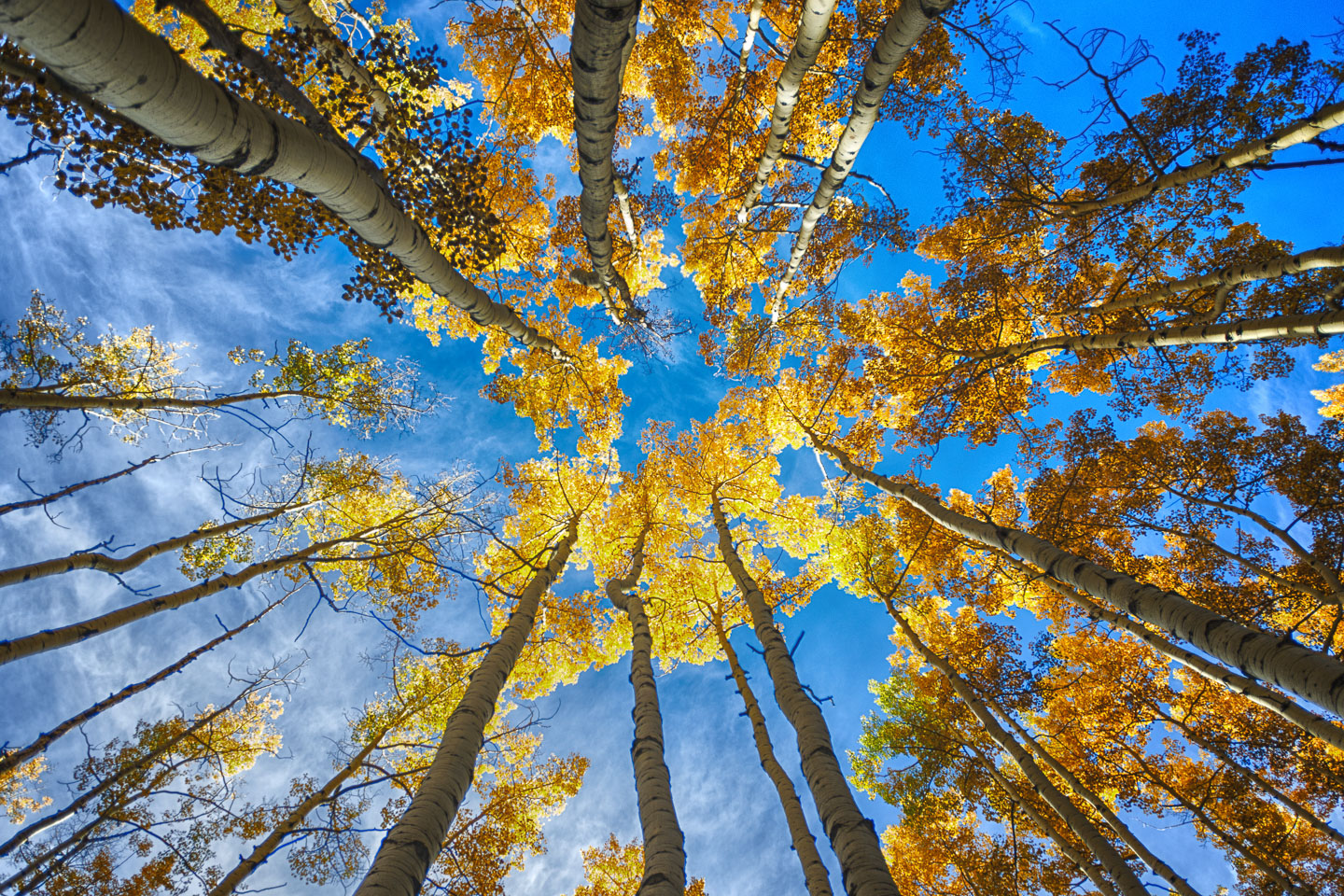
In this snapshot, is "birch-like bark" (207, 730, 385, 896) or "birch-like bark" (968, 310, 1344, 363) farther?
"birch-like bark" (207, 730, 385, 896)

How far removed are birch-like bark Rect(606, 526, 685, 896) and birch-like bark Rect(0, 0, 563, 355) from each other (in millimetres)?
5403

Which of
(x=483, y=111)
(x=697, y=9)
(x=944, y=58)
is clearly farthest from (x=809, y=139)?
(x=483, y=111)

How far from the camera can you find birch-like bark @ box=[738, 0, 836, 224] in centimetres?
509

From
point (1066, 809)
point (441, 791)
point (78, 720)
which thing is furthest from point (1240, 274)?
point (78, 720)

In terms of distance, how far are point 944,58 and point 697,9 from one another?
15.6ft

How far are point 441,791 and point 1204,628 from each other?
636 centimetres

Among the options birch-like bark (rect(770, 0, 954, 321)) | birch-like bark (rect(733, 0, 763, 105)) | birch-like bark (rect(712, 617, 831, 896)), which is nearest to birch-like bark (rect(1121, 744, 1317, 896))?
birch-like bark (rect(712, 617, 831, 896))

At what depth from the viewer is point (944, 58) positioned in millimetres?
7461

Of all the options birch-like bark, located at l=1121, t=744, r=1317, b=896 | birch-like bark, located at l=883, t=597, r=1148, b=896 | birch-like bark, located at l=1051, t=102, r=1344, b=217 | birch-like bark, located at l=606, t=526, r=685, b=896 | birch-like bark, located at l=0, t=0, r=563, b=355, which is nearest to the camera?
birch-like bark, located at l=0, t=0, r=563, b=355

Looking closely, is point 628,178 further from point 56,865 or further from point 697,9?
point 56,865

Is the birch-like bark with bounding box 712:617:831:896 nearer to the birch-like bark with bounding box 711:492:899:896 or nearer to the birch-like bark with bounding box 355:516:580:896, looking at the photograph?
the birch-like bark with bounding box 711:492:899:896

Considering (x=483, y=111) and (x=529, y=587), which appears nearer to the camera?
(x=529, y=587)

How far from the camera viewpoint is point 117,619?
4.70 m

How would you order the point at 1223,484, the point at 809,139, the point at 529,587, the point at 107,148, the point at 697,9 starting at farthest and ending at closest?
1. the point at 809,139
2. the point at 697,9
3. the point at 1223,484
4. the point at 529,587
5. the point at 107,148
